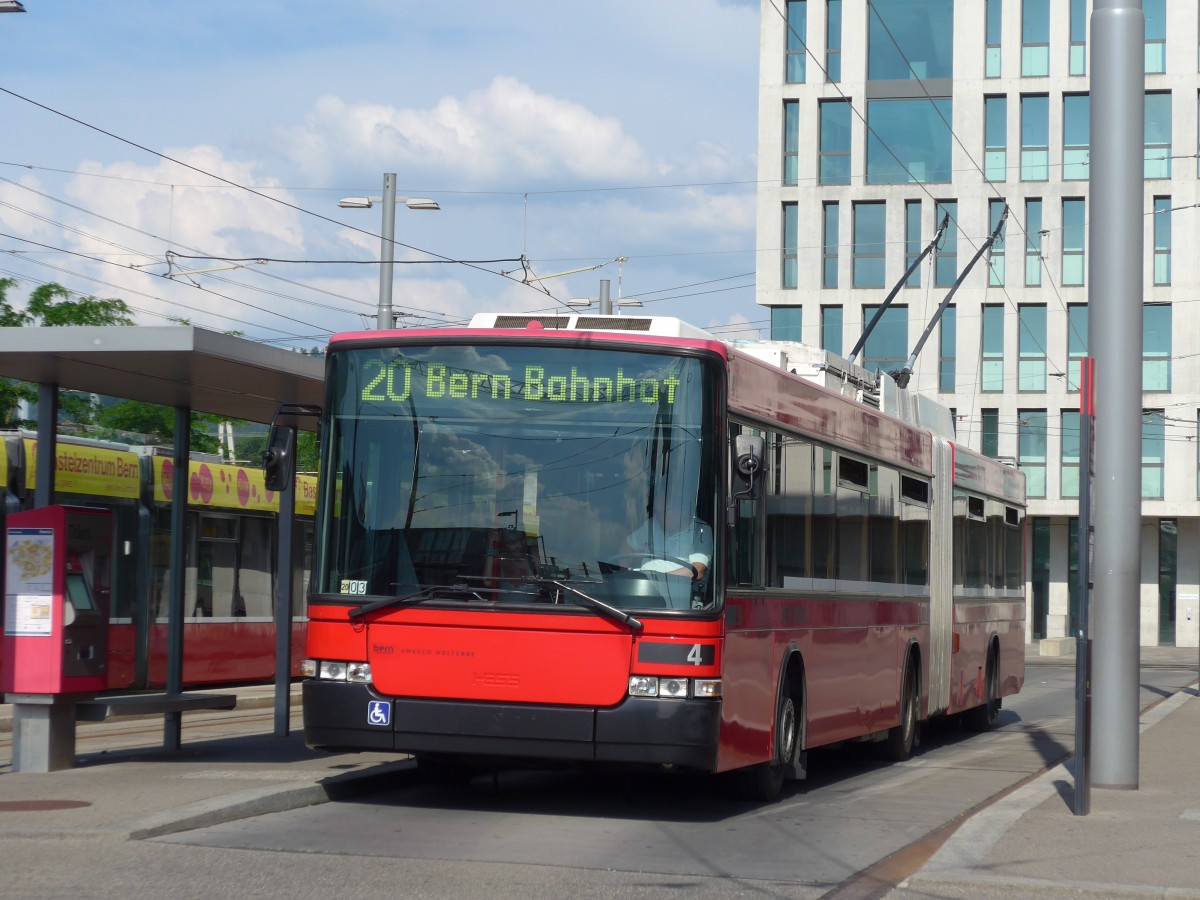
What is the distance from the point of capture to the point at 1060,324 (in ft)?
172

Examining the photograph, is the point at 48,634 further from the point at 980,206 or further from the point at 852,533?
the point at 980,206

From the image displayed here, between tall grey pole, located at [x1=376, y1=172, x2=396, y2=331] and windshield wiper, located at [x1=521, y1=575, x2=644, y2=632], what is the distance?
14.5 metres

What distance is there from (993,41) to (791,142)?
6.50 metres

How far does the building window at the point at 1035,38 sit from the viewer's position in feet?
170

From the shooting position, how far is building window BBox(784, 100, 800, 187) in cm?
5303

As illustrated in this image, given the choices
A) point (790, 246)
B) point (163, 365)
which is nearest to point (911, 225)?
point (790, 246)

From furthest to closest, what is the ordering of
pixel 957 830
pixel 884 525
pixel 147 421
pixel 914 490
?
pixel 147 421, pixel 914 490, pixel 884 525, pixel 957 830

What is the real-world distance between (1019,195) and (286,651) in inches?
1620

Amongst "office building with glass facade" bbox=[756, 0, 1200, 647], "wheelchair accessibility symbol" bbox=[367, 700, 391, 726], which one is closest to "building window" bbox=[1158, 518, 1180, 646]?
"office building with glass facade" bbox=[756, 0, 1200, 647]

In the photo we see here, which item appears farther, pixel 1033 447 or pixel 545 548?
pixel 1033 447

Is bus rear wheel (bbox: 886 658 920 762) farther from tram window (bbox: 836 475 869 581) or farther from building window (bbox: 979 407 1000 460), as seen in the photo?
building window (bbox: 979 407 1000 460)

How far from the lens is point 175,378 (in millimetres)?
12695

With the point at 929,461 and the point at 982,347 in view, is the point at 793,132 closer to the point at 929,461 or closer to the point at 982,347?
the point at 982,347

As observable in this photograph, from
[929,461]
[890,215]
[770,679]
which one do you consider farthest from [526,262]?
[890,215]
